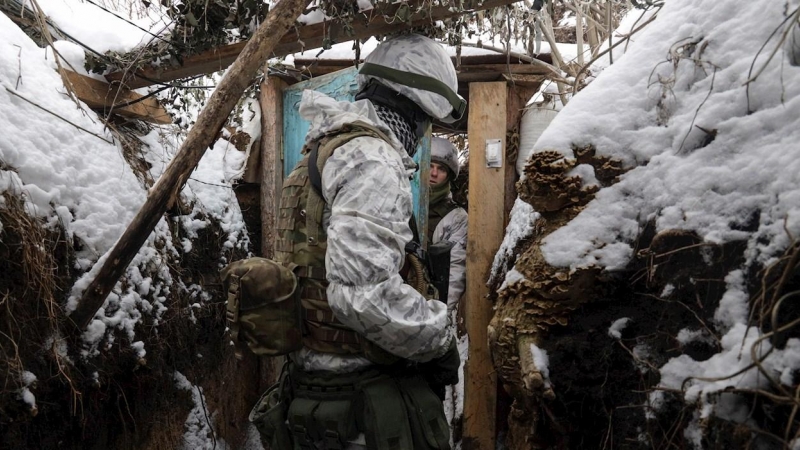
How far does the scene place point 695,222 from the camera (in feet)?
4.61

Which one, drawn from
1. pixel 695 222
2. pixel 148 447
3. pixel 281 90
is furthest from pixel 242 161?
pixel 695 222

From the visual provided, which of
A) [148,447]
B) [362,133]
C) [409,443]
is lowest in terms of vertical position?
[148,447]

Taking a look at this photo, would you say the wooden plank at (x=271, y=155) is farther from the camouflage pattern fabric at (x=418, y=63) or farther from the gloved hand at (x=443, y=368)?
the gloved hand at (x=443, y=368)

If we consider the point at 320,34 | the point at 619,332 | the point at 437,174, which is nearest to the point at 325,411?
the point at 619,332

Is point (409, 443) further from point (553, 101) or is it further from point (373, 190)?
point (553, 101)

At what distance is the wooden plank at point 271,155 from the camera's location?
173 inches

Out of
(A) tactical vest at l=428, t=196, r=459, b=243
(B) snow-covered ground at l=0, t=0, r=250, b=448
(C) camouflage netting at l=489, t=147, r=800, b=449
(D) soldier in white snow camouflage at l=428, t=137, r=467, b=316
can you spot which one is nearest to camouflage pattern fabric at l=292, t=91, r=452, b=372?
(C) camouflage netting at l=489, t=147, r=800, b=449

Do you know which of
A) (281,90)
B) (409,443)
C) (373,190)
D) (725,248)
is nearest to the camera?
(725,248)

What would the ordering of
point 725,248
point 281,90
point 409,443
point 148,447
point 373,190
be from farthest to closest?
point 281,90 < point 148,447 < point 409,443 < point 373,190 < point 725,248

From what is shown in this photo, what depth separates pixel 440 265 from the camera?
2377 millimetres

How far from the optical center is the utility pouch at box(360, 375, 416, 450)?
6.44 ft

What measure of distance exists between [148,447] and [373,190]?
6.65 feet

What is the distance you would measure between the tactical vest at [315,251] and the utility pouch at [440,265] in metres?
0.43

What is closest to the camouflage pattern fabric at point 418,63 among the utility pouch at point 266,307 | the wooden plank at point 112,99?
the utility pouch at point 266,307
